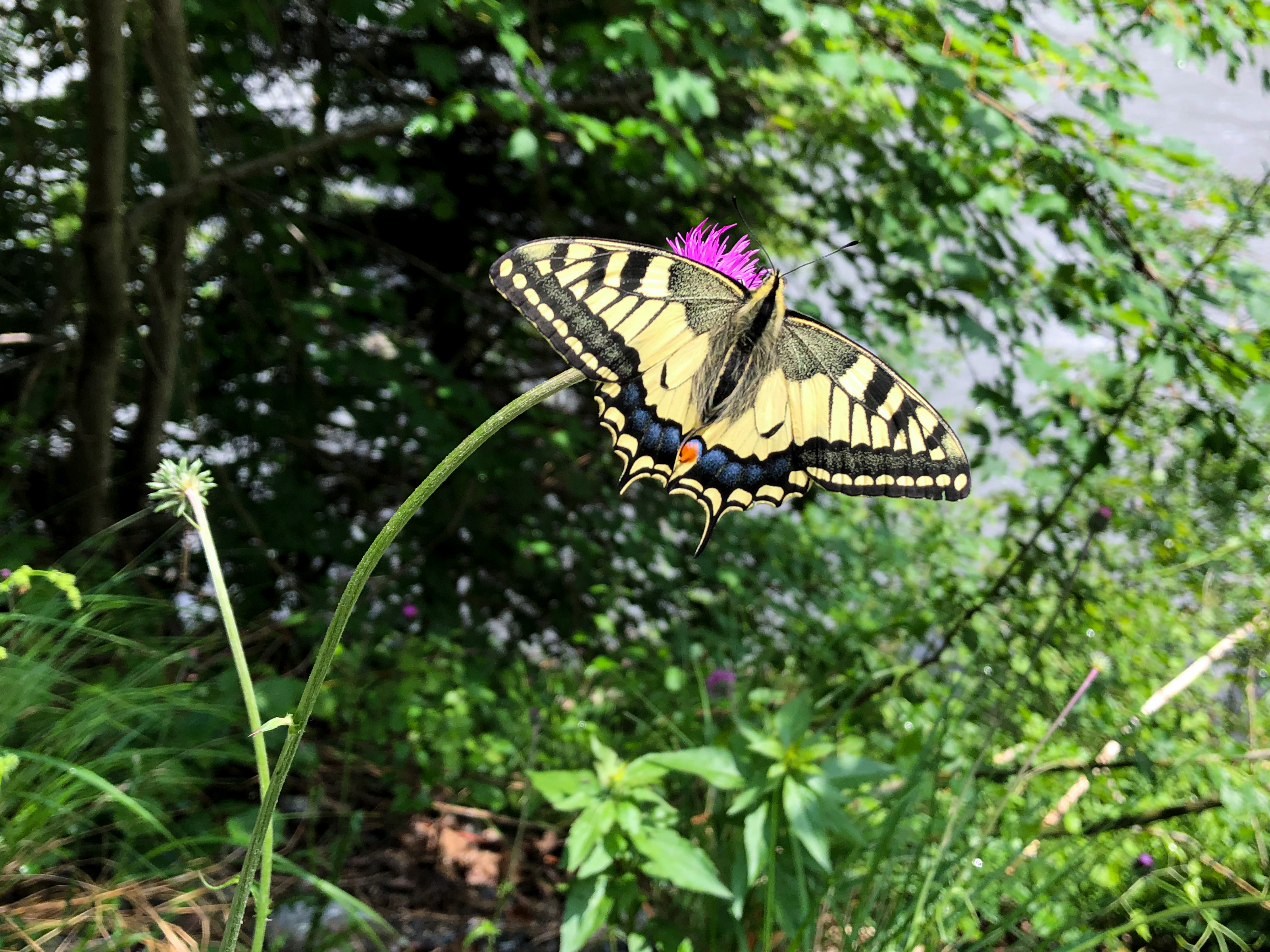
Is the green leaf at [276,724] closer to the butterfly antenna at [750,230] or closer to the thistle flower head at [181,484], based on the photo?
the thistle flower head at [181,484]

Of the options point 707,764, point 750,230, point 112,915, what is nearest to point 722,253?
point 707,764

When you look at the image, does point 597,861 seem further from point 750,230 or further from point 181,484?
point 750,230

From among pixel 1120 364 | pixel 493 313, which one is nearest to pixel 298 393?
pixel 493 313

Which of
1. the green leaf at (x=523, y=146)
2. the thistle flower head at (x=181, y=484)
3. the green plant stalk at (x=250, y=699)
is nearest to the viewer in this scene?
the green plant stalk at (x=250, y=699)

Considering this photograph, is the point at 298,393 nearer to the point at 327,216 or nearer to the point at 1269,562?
the point at 327,216

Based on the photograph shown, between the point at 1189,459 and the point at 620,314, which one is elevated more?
the point at 1189,459

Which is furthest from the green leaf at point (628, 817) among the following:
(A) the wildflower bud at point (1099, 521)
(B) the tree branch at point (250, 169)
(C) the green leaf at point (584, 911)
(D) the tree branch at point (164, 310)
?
(B) the tree branch at point (250, 169)

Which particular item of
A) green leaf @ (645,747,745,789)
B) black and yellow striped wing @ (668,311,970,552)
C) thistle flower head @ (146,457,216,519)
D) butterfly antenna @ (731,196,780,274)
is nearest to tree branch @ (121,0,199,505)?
butterfly antenna @ (731,196,780,274)
